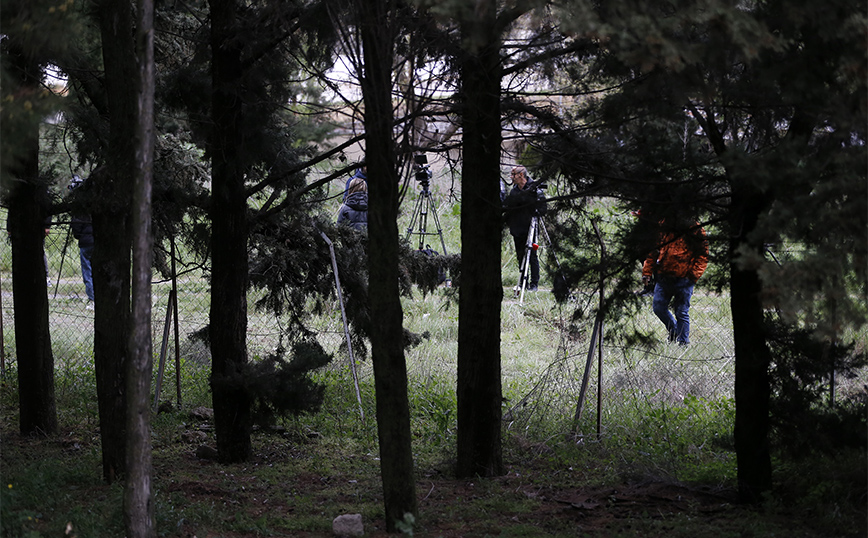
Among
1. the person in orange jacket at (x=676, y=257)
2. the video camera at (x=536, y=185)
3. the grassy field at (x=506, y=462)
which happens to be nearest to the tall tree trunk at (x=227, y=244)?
the grassy field at (x=506, y=462)

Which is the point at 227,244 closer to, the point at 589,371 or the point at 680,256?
the point at 589,371

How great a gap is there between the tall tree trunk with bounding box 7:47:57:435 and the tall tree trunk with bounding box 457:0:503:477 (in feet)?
15.0

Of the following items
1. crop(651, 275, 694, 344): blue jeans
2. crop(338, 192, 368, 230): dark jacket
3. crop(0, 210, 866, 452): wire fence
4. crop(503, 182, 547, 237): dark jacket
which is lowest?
crop(0, 210, 866, 452): wire fence

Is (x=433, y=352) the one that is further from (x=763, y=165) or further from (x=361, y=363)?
(x=763, y=165)

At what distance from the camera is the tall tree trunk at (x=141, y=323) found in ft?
14.1

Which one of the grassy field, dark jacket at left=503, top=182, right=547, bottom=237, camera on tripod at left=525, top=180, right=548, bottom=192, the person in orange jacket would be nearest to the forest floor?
the grassy field

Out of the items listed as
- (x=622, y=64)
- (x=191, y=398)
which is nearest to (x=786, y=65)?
(x=622, y=64)

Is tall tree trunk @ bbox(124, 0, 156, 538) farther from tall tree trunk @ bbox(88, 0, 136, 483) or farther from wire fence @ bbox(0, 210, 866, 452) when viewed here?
wire fence @ bbox(0, 210, 866, 452)

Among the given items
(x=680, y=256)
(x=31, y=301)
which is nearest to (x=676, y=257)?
(x=680, y=256)

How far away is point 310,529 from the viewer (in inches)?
214

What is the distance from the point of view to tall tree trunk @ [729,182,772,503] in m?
5.31

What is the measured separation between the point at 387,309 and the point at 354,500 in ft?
6.83

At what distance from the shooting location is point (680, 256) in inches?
226

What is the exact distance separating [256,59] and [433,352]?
204 inches
